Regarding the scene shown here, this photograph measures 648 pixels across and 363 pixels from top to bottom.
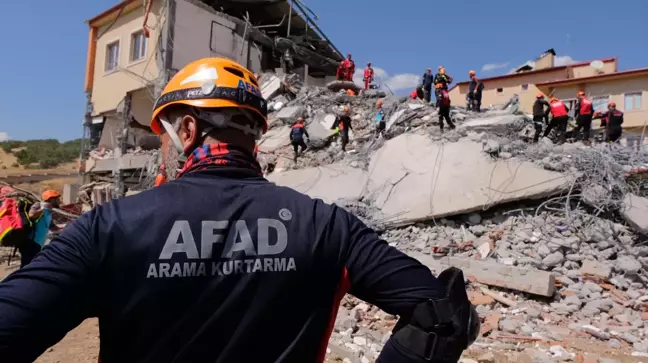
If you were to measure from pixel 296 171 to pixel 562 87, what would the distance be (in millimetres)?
19644

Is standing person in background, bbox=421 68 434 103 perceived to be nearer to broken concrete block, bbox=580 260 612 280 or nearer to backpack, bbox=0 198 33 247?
broken concrete block, bbox=580 260 612 280

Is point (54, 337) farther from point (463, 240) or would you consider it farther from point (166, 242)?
point (463, 240)

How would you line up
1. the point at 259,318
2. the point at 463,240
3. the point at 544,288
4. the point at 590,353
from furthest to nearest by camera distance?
the point at 463,240 → the point at 544,288 → the point at 590,353 → the point at 259,318

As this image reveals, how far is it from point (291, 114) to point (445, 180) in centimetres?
853

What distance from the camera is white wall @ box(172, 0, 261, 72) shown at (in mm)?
16462

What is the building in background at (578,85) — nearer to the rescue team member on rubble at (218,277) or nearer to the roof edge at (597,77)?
the roof edge at (597,77)

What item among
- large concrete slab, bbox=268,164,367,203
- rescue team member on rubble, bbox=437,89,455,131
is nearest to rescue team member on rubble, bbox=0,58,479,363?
large concrete slab, bbox=268,164,367,203

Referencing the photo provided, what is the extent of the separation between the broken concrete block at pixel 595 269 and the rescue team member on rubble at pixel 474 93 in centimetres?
731

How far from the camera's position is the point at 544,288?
596 cm

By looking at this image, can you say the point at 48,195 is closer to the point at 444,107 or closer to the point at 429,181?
the point at 429,181

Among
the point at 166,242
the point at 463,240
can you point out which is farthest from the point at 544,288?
the point at 166,242

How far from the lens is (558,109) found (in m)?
10.5

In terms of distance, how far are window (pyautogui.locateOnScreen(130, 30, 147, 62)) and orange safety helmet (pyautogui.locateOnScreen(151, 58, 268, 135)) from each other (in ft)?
56.6

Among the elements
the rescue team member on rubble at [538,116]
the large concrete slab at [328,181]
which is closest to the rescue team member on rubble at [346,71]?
the large concrete slab at [328,181]
